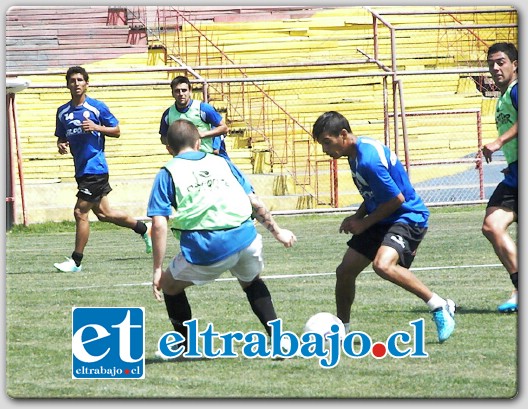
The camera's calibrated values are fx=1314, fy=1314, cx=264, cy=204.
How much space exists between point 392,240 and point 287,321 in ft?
3.53

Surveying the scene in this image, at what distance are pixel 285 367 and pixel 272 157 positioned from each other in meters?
13.1

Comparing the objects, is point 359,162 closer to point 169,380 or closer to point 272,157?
point 169,380

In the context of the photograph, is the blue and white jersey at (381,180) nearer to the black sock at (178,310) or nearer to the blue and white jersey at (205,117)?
the black sock at (178,310)

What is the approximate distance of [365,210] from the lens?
788 centimetres

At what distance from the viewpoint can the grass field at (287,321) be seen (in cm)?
676

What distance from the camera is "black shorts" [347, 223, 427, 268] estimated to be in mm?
7793

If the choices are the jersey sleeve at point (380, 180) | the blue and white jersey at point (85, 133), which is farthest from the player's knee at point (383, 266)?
the blue and white jersey at point (85, 133)

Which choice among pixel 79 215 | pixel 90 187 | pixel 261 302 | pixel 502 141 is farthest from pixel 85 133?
pixel 502 141

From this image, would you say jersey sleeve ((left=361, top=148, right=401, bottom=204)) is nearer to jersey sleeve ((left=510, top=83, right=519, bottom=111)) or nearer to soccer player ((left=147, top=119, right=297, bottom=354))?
soccer player ((left=147, top=119, right=297, bottom=354))

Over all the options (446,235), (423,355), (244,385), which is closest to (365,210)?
(423,355)

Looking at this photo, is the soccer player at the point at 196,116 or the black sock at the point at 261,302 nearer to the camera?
the black sock at the point at 261,302

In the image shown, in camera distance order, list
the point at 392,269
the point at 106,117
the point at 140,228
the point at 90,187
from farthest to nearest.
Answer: the point at 140,228
the point at 90,187
the point at 106,117
the point at 392,269

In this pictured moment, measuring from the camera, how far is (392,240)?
778 cm

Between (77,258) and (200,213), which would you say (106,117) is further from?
(200,213)
